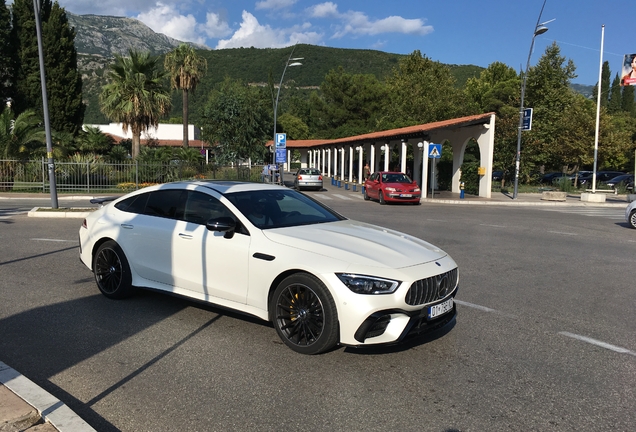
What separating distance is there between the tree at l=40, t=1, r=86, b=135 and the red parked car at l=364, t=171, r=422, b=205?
23588 mm

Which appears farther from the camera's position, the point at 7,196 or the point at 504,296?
Result: the point at 7,196

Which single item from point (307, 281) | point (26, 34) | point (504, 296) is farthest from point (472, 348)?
point (26, 34)

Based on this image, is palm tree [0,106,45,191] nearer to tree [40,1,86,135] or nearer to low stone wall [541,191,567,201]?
tree [40,1,86,135]

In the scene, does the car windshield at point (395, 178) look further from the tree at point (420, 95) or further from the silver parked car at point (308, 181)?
the tree at point (420, 95)

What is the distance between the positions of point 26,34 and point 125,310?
37952 millimetres

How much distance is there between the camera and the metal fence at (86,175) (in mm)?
25188

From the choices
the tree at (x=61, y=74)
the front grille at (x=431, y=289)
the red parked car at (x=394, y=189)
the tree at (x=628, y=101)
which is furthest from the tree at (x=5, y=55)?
the tree at (x=628, y=101)

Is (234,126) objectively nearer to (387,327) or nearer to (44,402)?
(387,327)

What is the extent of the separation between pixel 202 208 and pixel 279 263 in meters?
1.43

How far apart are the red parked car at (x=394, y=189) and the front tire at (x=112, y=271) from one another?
17.7 meters

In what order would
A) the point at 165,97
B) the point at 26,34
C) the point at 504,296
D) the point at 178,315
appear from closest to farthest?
the point at 178,315 → the point at 504,296 → the point at 165,97 → the point at 26,34

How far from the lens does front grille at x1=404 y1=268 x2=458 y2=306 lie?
427cm

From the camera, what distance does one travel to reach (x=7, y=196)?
23859 mm

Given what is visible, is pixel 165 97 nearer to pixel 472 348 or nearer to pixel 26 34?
pixel 26 34
